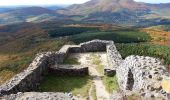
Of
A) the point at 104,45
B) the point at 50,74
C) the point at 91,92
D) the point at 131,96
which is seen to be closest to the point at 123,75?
the point at 91,92

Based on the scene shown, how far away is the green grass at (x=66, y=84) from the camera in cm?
2027

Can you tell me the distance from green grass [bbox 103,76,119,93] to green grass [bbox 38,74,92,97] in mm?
1158

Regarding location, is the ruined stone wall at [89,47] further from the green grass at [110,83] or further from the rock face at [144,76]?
the rock face at [144,76]

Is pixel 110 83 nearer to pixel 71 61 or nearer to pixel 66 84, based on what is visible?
pixel 66 84

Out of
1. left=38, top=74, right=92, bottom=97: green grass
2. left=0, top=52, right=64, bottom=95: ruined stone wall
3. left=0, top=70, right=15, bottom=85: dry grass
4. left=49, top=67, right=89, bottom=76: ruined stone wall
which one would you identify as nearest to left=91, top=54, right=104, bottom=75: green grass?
left=49, top=67, right=89, bottom=76: ruined stone wall

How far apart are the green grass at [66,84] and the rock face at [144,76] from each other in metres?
2.63

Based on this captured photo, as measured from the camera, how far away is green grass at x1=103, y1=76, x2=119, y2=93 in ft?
66.1

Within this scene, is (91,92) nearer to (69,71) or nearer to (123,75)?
(123,75)

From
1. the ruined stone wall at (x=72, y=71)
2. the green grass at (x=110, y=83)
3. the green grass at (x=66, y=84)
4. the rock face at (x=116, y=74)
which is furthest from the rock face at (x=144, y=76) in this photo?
the ruined stone wall at (x=72, y=71)

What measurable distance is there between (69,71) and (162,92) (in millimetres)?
11695

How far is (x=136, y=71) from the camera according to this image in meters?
16.3

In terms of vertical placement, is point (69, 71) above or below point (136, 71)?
below

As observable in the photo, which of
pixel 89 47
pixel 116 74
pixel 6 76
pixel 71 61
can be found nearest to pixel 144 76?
pixel 116 74

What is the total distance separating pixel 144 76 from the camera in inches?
594
